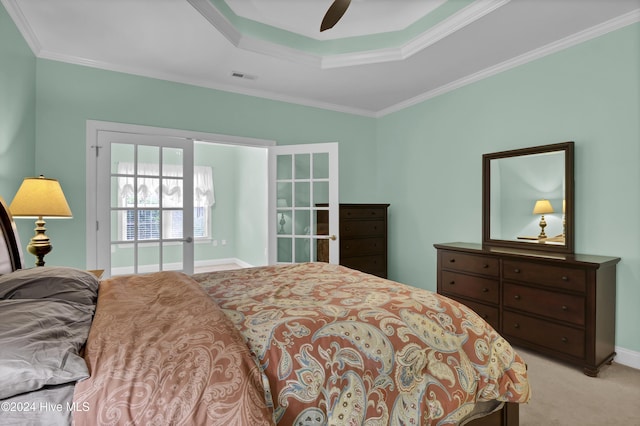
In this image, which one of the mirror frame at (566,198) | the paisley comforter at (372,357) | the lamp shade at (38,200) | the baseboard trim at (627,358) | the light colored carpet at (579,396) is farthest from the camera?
the mirror frame at (566,198)

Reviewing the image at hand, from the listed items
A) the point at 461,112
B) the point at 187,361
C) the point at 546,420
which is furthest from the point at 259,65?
the point at 546,420

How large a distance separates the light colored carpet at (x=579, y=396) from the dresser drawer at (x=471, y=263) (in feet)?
2.48

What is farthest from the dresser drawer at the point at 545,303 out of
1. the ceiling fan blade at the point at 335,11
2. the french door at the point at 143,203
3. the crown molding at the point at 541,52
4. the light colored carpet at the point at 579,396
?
the french door at the point at 143,203

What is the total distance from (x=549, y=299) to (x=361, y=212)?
2141 mm

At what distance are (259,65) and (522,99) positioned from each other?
2.55 m

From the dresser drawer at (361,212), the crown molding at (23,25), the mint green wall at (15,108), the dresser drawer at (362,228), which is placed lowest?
the dresser drawer at (362,228)

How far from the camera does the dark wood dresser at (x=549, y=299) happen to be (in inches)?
92.4

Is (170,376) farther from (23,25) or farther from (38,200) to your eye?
(23,25)

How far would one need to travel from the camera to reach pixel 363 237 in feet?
13.7

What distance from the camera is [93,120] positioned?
3.16 m

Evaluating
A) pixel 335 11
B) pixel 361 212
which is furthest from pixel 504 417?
Answer: pixel 361 212

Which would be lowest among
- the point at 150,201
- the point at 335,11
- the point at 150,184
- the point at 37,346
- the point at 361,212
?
the point at 37,346

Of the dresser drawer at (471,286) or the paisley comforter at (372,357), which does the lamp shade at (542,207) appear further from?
the paisley comforter at (372,357)

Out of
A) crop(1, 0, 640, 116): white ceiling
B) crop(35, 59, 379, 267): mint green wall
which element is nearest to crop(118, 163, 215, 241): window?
crop(35, 59, 379, 267): mint green wall
